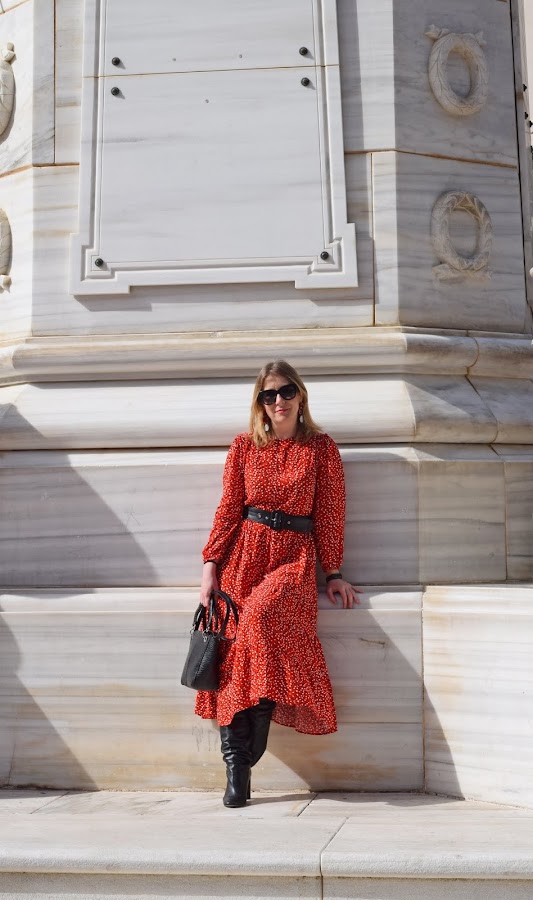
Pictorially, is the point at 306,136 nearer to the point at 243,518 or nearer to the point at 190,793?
the point at 243,518

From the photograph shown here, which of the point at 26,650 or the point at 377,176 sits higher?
the point at 377,176

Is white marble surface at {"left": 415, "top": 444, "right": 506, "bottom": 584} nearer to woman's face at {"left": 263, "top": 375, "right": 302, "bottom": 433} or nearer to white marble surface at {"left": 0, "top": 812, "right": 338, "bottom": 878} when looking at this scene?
woman's face at {"left": 263, "top": 375, "right": 302, "bottom": 433}

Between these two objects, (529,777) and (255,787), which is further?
(255,787)

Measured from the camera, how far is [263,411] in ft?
16.6

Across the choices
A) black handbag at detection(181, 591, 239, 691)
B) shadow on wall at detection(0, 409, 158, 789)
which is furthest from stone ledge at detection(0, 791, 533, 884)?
black handbag at detection(181, 591, 239, 691)

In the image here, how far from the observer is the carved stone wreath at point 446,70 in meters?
5.76

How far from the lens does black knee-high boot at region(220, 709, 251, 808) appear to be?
462cm

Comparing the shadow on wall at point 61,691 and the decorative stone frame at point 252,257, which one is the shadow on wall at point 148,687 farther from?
Answer: the decorative stone frame at point 252,257

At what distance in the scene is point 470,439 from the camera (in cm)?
548

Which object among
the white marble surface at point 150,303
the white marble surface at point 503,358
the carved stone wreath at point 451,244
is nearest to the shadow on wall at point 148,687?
the white marble surface at point 150,303

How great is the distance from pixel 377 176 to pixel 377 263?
408 mm

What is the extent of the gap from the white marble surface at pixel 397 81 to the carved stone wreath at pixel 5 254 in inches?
67.4

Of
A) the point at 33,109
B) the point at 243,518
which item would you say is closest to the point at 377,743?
the point at 243,518

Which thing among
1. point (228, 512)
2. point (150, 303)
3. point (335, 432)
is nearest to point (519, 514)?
point (335, 432)
